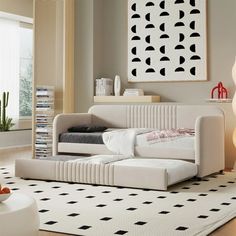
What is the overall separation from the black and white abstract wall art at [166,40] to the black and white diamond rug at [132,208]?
2137mm

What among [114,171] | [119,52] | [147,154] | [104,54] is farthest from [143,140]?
[104,54]

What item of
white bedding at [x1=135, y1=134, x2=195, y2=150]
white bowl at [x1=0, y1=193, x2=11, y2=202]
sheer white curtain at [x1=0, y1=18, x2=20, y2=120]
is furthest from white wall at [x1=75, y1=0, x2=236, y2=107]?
white bowl at [x1=0, y1=193, x2=11, y2=202]

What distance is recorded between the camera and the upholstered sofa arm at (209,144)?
16.1 feet

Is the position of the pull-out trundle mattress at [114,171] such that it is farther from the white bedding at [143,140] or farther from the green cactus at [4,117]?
the green cactus at [4,117]

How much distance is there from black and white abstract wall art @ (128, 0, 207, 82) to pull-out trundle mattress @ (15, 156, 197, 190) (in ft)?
6.82

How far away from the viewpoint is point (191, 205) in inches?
149

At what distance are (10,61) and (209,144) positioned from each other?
17.5ft

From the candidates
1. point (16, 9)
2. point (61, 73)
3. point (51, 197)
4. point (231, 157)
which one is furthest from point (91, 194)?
point (16, 9)

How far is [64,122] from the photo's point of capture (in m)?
6.07

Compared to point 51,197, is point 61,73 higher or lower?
higher

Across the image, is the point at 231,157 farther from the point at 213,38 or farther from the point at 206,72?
the point at 213,38

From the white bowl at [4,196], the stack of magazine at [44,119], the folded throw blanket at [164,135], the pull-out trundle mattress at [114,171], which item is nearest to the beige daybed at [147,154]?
the pull-out trundle mattress at [114,171]

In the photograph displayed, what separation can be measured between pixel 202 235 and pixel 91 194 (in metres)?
1.48

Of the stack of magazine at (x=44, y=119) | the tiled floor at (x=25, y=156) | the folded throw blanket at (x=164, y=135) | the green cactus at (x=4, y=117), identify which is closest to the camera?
the tiled floor at (x=25, y=156)
